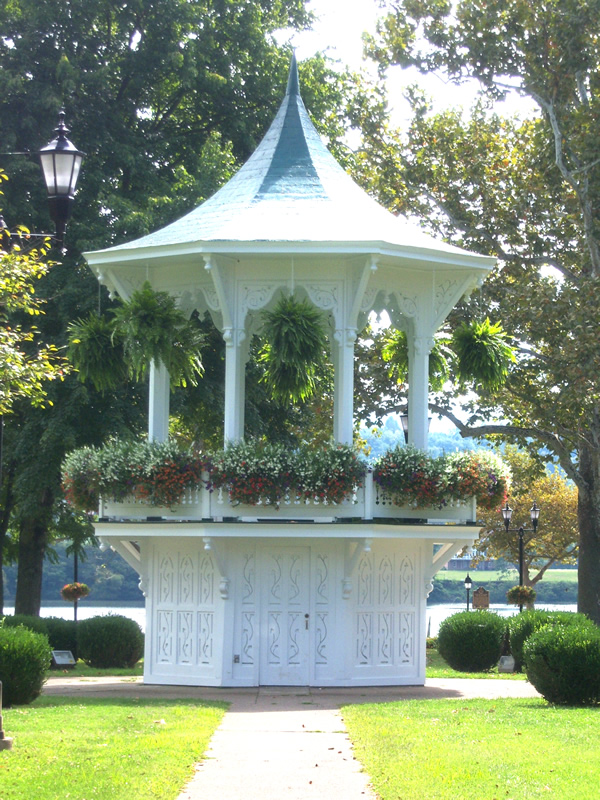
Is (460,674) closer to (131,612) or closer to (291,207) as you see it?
(291,207)

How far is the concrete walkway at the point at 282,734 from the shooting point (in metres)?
11.1

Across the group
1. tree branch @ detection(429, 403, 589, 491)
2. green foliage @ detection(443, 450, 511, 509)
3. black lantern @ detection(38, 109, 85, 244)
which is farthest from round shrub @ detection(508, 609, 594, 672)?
tree branch @ detection(429, 403, 589, 491)

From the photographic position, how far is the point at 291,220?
69.2 feet

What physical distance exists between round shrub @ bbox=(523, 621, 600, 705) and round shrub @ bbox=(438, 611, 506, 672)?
930 centimetres

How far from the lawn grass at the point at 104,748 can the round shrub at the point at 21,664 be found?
0.27 m

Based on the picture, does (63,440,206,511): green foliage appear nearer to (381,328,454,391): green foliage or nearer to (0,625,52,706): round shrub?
(0,625,52,706): round shrub

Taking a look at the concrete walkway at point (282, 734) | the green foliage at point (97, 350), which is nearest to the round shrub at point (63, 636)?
the concrete walkway at point (282, 734)

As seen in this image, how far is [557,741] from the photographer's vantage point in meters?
13.4

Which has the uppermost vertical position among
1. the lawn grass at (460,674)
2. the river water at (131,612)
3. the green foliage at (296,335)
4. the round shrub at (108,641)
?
the green foliage at (296,335)

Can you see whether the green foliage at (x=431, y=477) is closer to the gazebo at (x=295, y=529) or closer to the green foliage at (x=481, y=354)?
the gazebo at (x=295, y=529)

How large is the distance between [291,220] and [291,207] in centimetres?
63

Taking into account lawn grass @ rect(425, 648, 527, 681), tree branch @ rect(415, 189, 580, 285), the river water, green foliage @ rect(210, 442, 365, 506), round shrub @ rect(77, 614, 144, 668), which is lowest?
the river water

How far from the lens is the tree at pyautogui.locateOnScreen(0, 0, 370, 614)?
103 feet

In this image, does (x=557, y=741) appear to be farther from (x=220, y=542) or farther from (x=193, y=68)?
(x=193, y=68)
